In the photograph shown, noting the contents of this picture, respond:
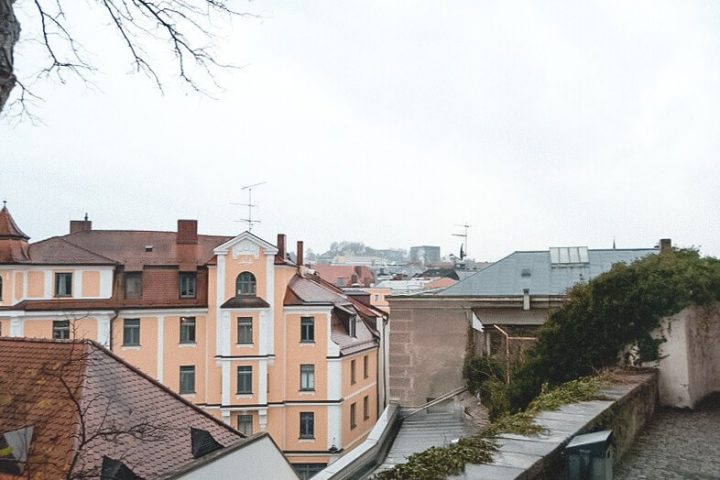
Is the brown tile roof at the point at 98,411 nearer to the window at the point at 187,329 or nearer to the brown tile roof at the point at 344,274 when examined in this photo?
the window at the point at 187,329

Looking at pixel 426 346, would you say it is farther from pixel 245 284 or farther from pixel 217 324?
pixel 217 324

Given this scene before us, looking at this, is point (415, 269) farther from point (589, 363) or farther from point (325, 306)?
point (589, 363)

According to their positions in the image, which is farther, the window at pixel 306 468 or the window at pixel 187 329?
the window at pixel 187 329

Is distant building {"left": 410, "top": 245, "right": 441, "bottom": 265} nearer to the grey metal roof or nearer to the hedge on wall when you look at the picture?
the grey metal roof

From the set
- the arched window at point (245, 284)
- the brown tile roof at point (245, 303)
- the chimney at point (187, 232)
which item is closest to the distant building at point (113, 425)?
the brown tile roof at point (245, 303)

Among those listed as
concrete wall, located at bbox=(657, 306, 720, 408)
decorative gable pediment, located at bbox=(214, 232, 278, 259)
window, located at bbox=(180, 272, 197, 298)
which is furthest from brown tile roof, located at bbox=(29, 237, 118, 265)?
concrete wall, located at bbox=(657, 306, 720, 408)

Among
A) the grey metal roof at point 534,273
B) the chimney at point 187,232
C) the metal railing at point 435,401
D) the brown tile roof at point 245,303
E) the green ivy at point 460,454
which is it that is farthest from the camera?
the chimney at point 187,232

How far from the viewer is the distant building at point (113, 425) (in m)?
6.95

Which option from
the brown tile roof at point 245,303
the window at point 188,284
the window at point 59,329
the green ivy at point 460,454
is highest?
the window at point 188,284

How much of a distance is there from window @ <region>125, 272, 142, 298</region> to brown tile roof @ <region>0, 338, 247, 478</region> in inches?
496

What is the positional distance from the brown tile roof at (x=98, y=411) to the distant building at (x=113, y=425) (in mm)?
16

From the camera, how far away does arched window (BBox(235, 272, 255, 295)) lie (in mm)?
23922

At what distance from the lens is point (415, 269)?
92.1 meters

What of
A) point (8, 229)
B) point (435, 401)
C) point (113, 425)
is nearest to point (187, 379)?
point (8, 229)
